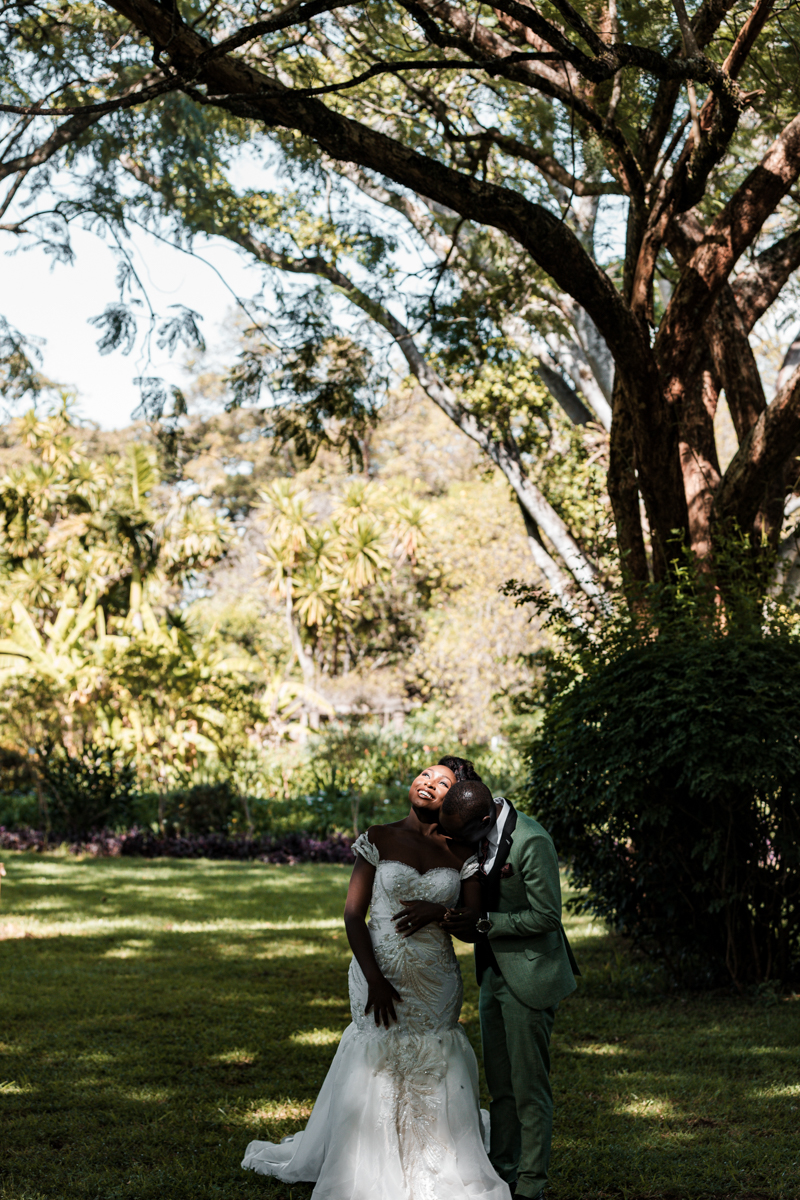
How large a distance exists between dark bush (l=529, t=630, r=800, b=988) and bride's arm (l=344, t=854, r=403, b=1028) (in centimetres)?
282

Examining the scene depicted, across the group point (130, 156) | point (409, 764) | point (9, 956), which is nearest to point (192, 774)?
point (409, 764)

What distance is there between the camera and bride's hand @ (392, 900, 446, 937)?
3965 mm

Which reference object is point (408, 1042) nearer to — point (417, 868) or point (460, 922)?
point (460, 922)

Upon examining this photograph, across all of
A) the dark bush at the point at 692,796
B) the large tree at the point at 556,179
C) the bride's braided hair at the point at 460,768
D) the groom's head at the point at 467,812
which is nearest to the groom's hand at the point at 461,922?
the groom's head at the point at 467,812

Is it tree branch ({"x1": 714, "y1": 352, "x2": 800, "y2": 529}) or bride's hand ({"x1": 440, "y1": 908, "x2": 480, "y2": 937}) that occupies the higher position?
tree branch ({"x1": 714, "y1": 352, "x2": 800, "y2": 529})

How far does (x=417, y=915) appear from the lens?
3.96 meters

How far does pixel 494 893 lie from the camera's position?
3957 millimetres

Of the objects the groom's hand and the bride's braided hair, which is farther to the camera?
the bride's braided hair

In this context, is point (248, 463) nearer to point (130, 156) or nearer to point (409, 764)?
point (409, 764)

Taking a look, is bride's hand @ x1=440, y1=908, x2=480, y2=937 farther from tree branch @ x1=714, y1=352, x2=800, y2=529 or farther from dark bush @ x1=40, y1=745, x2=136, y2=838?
dark bush @ x1=40, y1=745, x2=136, y2=838

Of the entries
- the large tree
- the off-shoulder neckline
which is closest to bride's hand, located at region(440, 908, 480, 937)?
the off-shoulder neckline

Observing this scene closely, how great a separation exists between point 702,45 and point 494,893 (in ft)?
20.7

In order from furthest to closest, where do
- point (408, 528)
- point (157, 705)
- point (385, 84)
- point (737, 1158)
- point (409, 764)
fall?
point (408, 528), point (409, 764), point (157, 705), point (385, 84), point (737, 1158)

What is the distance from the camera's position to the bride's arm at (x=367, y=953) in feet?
13.1
